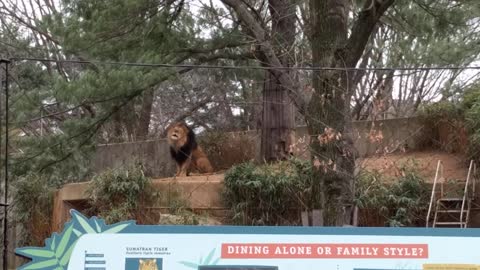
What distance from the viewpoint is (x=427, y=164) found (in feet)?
38.1

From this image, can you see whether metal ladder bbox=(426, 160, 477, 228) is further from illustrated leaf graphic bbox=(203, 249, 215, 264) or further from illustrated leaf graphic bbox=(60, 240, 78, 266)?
illustrated leaf graphic bbox=(60, 240, 78, 266)

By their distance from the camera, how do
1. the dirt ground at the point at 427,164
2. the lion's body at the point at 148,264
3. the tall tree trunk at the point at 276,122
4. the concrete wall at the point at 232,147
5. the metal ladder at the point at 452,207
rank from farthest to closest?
the tall tree trunk at the point at 276,122 → the concrete wall at the point at 232,147 → the dirt ground at the point at 427,164 → the metal ladder at the point at 452,207 → the lion's body at the point at 148,264

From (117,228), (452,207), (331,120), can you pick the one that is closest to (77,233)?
(117,228)

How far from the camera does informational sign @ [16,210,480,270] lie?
14.8 ft

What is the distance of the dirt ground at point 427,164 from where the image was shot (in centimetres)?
1084

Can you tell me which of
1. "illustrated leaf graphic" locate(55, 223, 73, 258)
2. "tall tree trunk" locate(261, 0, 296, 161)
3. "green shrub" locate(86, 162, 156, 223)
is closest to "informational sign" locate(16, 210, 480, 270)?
"illustrated leaf graphic" locate(55, 223, 73, 258)

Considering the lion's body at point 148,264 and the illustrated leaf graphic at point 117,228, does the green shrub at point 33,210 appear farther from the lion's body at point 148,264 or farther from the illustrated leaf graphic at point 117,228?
the lion's body at point 148,264

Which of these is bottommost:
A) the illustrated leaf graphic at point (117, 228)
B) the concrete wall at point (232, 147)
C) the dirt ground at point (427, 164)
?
the illustrated leaf graphic at point (117, 228)

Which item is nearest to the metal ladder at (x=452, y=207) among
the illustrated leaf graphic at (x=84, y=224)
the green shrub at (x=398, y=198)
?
the green shrub at (x=398, y=198)

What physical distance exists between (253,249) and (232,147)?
31.5 feet

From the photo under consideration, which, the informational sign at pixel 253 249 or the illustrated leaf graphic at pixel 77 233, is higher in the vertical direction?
the illustrated leaf graphic at pixel 77 233

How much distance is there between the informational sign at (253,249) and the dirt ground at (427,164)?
18.2 ft

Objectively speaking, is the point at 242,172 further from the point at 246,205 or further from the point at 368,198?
the point at 368,198

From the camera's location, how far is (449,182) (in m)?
10.4
